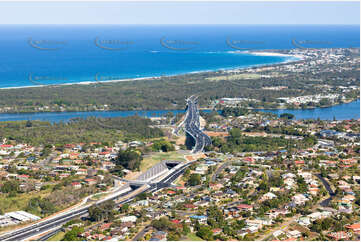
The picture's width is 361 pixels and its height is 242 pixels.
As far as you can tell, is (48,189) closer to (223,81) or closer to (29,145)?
(29,145)

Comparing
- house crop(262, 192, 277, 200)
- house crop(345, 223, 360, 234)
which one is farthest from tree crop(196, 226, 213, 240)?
house crop(345, 223, 360, 234)

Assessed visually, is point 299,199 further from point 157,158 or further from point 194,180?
point 157,158

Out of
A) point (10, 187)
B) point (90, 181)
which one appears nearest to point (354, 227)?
point (90, 181)

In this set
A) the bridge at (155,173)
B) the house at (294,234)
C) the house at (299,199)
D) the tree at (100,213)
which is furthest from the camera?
the bridge at (155,173)

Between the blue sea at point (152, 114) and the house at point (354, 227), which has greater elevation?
the house at point (354, 227)

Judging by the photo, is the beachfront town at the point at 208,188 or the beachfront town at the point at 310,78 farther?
the beachfront town at the point at 310,78

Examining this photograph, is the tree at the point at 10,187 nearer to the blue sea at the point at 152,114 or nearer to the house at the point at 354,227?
the house at the point at 354,227

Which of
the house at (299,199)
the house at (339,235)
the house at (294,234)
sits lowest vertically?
the house at (299,199)

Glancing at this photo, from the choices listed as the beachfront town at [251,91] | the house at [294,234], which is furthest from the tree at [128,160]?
the beachfront town at [251,91]

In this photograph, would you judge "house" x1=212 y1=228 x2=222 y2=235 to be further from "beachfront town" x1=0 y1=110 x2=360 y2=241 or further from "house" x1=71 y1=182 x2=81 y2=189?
"house" x1=71 y1=182 x2=81 y2=189
